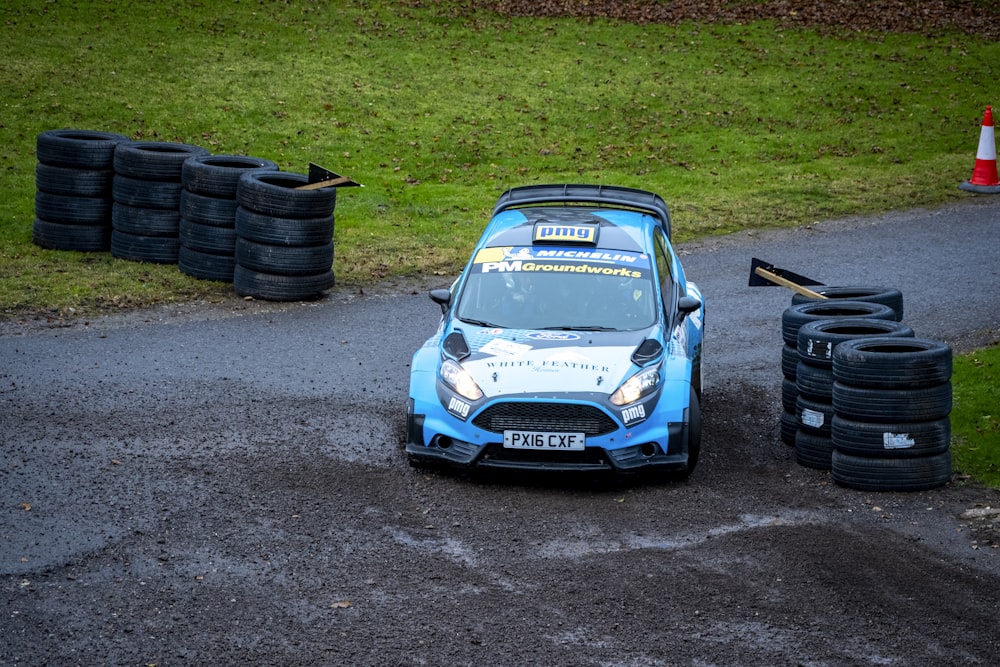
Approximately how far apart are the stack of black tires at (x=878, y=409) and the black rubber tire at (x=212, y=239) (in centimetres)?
747

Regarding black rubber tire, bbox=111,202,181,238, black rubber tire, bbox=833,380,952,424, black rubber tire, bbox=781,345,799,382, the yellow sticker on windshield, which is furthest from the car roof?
black rubber tire, bbox=111,202,181,238

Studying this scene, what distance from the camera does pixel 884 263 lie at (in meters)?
15.8

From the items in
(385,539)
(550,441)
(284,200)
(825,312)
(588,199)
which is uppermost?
(588,199)

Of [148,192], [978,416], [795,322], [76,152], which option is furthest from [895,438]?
[76,152]

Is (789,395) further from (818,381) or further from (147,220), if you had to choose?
(147,220)

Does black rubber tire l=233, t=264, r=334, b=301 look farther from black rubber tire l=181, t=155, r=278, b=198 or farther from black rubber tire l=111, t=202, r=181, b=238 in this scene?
black rubber tire l=111, t=202, r=181, b=238

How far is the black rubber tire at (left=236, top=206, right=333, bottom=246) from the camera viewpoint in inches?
538

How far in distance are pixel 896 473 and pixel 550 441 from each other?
248 centimetres

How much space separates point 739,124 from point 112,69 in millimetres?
12641

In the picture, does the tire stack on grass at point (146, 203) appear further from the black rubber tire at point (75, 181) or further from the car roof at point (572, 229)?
the car roof at point (572, 229)

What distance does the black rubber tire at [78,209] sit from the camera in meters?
15.3

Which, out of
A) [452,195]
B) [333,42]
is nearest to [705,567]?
[452,195]

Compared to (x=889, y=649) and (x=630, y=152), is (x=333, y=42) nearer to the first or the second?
(x=630, y=152)

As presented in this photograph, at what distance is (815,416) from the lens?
933cm
